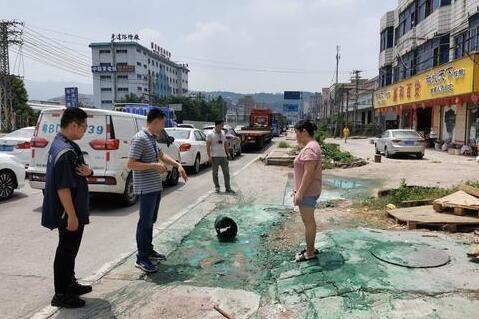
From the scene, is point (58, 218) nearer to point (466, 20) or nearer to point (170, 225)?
point (170, 225)

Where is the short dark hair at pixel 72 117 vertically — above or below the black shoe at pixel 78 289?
above

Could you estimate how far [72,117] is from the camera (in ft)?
14.8

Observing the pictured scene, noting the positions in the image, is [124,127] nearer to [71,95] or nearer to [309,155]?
[309,155]

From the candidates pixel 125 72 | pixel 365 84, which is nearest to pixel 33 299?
pixel 365 84

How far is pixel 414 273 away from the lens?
502cm

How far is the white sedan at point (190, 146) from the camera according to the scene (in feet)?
50.1

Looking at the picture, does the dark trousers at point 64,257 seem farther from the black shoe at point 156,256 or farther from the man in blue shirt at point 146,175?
the black shoe at point 156,256

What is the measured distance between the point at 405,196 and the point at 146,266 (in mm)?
5982

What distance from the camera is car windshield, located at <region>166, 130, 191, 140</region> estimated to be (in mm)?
16016

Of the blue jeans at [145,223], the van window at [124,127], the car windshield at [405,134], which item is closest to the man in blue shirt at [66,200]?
the blue jeans at [145,223]

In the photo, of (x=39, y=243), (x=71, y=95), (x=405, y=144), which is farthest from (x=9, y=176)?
(x=71, y=95)

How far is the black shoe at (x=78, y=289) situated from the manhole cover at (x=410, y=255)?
334 cm

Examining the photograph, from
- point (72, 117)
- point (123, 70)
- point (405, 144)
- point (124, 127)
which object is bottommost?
point (405, 144)

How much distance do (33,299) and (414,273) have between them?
13.2 feet
